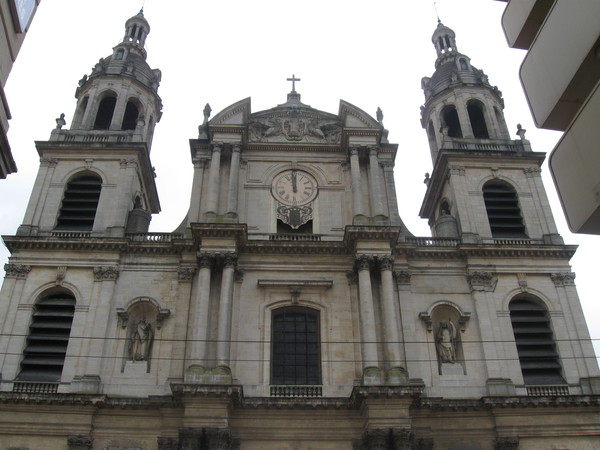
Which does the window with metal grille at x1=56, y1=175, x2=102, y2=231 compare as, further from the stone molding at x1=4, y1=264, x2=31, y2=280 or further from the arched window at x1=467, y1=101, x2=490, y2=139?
the arched window at x1=467, y1=101, x2=490, y2=139

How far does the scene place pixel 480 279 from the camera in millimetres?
21453

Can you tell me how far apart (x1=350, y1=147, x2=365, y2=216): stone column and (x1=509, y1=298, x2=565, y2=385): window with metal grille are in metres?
6.37

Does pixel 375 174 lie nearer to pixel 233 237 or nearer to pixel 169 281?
pixel 233 237

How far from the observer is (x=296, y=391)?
19062 mm

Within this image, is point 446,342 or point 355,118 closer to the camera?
point 446,342

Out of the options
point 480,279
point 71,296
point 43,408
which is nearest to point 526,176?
point 480,279

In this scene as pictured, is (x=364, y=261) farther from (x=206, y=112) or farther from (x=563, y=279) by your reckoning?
(x=206, y=112)

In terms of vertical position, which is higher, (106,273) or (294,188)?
(294,188)

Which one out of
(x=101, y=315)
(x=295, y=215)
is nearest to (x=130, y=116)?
(x=295, y=215)

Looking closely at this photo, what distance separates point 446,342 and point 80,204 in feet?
47.6

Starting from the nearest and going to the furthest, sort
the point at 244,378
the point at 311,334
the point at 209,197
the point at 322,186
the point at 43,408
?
the point at 43,408, the point at 244,378, the point at 311,334, the point at 209,197, the point at 322,186

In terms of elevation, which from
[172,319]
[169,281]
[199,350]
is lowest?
[199,350]

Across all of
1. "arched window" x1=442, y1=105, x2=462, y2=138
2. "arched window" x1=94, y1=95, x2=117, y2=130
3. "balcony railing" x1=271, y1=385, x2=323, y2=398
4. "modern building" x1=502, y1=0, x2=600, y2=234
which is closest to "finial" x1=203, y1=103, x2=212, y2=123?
"arched window" x1=94, y1=95, x2=117, y2=130

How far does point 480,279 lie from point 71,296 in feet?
46.8
